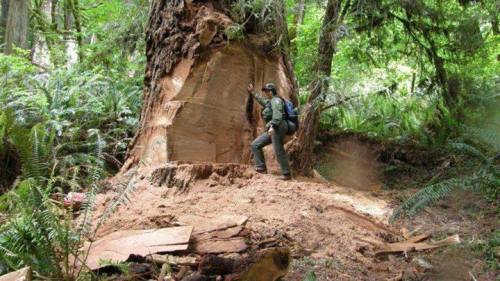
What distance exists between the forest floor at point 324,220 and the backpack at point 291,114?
92cm

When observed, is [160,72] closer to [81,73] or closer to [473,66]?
[81,73]

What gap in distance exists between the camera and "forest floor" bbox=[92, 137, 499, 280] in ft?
14.5

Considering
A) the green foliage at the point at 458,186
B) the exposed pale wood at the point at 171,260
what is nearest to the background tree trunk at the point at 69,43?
the exposed pale wood at the point at 171,260

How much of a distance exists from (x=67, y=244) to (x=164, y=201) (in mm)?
2176

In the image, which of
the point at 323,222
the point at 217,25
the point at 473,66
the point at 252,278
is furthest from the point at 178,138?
the point at 473,66

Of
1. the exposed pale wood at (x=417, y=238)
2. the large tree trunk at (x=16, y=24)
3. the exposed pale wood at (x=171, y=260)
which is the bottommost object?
the exposed pale wood at (x=417, y=238)

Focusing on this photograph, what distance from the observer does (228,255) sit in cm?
411

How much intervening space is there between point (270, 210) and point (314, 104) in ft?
8.58

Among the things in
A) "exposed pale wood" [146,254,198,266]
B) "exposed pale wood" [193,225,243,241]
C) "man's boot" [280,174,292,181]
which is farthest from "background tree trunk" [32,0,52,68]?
"exposed pale wood" [146,254,198,266]

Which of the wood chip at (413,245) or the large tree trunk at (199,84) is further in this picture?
the large tree trunk at (199,84)

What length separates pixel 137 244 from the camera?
4.23 meters

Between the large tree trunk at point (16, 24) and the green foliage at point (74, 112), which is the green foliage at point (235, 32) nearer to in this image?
the green foliage at point (74, 112)

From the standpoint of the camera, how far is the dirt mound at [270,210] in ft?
15.7

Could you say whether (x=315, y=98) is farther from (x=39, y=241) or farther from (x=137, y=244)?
(x=39, y=241)
